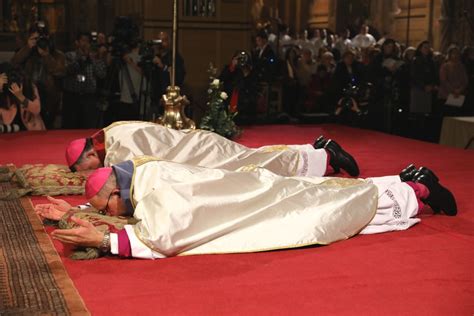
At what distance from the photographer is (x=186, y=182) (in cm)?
310

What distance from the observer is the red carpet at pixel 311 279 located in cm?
251

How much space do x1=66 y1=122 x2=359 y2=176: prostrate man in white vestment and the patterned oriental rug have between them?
0.61 m

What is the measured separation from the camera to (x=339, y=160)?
477 centimetres

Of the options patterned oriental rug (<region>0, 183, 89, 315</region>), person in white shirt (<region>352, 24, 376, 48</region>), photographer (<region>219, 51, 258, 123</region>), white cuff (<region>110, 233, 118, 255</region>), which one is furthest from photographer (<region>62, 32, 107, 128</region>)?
white cuff (<region>110, 233, 118, 255</region>)

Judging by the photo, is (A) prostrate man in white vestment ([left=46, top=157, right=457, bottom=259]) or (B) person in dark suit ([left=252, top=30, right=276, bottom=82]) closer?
(A) prostrate man in white vestment ([left=46, top=157, right=457, bottom=259])

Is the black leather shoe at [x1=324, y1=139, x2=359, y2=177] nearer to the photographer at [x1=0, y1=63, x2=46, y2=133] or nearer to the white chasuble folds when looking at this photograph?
the white chasuble folds

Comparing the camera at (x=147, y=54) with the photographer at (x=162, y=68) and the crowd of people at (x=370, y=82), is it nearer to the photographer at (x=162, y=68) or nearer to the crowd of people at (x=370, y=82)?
the photographer at (x=162, y=68)

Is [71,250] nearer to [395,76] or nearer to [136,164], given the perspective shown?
[136,164]

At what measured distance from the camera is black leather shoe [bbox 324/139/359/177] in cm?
475

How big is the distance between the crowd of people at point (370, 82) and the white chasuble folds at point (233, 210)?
4.16m

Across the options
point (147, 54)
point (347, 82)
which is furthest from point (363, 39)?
point (147, 54)

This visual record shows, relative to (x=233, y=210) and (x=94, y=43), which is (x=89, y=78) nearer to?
(x=94, y=43)

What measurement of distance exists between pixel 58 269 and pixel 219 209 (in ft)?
2.12

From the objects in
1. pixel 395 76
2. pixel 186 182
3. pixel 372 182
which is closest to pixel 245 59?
pixel 395 76
